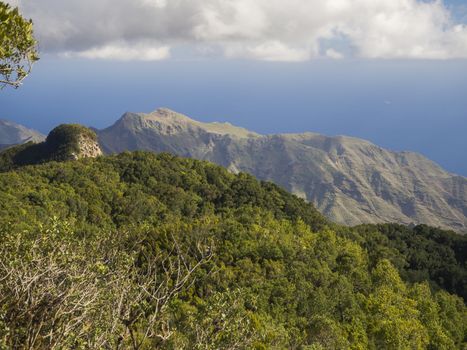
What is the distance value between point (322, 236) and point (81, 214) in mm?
46543

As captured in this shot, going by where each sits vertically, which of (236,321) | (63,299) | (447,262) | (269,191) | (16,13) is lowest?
(447,262)

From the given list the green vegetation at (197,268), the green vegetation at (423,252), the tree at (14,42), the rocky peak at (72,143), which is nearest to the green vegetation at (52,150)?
the rocky peak at (72,143)

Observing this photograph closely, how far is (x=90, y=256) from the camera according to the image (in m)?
15.5

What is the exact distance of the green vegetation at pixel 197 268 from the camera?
39.4 ft

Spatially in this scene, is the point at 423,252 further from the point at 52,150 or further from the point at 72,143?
the point at 52,150

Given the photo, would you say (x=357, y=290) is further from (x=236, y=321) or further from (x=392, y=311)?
(x=236, y=321)

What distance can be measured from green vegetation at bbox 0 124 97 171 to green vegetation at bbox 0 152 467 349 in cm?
2376

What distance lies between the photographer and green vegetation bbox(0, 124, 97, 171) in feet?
464

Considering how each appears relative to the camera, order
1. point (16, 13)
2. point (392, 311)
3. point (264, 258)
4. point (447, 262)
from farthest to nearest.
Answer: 1. point (447, 262)
2. point (264, 258)
3. point (392, 311)
4. point (16, 13)

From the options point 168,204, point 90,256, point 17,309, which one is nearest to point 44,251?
point 90,256

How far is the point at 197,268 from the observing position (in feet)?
142

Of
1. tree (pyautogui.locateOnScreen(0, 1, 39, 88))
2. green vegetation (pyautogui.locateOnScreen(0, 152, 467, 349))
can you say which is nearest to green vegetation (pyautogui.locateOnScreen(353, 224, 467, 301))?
green vegetation (pyautogui.locateOnScreen(0, 152, 467, 349))

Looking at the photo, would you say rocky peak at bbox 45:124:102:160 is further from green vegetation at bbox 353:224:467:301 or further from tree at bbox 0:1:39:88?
tree at bbox 0:1:39:88

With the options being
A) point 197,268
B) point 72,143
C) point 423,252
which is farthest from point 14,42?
point 72,143
